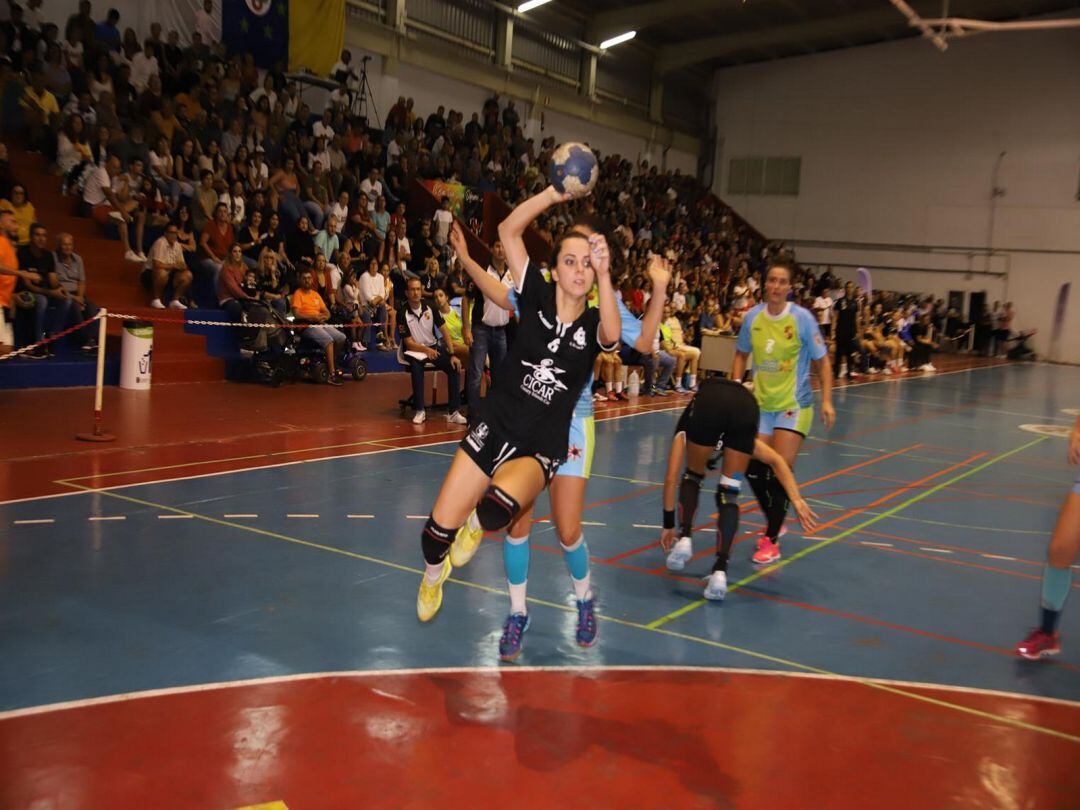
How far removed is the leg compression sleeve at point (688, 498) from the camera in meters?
6.28

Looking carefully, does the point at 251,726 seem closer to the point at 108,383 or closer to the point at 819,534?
the point at 819,534

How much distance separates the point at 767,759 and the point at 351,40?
75.2ft

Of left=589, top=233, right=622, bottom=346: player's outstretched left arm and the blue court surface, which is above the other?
left=589, top=233, right=622, bottom=346: player's outstretched left arm

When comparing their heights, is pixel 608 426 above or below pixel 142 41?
below

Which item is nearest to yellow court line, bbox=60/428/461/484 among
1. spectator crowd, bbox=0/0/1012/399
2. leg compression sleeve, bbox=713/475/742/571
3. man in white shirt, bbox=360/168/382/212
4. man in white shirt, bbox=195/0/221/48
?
spectator crowd, bbox=0/0/1012/399

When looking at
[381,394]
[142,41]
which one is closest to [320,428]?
[381,394]

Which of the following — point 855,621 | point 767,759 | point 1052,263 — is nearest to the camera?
point 767,759

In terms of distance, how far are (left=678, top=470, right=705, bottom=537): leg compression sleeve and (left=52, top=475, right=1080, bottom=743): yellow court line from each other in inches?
47.1

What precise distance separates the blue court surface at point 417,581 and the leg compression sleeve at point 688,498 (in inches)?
13.4

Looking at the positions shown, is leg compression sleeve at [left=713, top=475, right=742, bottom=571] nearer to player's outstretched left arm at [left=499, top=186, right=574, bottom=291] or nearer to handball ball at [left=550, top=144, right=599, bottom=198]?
player's outstretched left arm at [left=499, top=186, right=574, bottom=291]

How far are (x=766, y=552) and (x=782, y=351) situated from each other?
4.61ft

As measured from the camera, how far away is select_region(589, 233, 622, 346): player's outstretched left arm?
432 cm

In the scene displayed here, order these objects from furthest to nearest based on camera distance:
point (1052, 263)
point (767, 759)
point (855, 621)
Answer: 1. point (1052, 263)
2. point (855, 621)
3. point (767, 759)

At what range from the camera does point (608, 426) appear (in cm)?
1276
